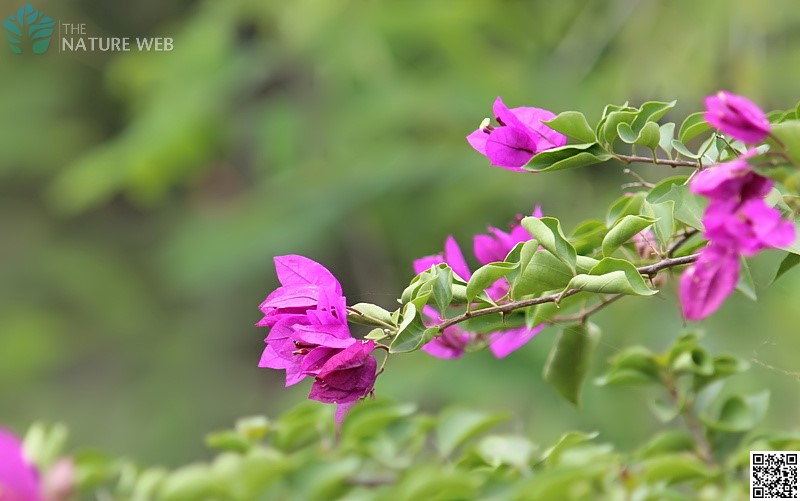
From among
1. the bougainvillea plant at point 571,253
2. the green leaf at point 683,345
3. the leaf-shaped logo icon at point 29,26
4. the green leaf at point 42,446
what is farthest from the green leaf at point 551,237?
the leaf-shaped logo icon at point 29,26

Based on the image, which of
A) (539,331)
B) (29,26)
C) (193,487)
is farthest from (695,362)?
(29,26)

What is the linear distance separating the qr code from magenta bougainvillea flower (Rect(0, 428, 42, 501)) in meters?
0.44

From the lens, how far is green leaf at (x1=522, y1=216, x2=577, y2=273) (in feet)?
1.65

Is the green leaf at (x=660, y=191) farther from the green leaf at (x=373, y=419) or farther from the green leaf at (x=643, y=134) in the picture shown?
the green leaf at (x=373, y=419)

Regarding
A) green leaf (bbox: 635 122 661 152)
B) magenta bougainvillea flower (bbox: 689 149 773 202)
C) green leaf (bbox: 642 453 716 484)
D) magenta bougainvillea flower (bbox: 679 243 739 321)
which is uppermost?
green leaf (bbox: 635 122 661 152)

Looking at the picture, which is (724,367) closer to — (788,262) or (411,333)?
(788,262)

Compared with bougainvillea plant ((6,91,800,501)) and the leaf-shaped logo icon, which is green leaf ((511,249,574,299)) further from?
the leaf-shaped logo icon

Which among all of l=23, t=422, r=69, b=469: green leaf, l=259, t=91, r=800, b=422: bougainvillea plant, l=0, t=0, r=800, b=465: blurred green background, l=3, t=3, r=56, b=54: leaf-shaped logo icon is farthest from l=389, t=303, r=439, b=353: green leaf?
l=3, t=3, r=56, b=54: leaf-shaped logo icon

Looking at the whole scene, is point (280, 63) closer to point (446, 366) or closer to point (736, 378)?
point (446, 366)

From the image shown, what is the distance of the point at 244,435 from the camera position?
0.76 meters

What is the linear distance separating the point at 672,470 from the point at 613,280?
0.17 meters

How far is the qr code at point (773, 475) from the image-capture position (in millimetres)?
611

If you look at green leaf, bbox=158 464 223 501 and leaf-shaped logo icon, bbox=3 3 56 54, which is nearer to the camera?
green leaf, bbox=158 464 223 501

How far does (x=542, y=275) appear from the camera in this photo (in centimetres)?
52
